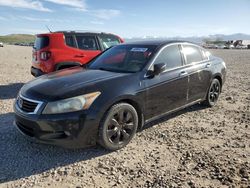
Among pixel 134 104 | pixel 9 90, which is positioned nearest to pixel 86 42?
pixel 9 90

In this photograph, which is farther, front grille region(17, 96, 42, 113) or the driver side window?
the driver side window

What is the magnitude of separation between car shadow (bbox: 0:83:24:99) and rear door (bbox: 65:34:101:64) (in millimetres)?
2069

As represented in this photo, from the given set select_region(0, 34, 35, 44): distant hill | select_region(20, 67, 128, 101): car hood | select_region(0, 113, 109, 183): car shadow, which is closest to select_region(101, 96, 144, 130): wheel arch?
select_region(20, 67, 128, 101): car hood

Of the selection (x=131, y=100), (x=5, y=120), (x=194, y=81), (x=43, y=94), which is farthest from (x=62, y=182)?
(x=194, y=81)

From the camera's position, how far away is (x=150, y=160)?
13.8 ft

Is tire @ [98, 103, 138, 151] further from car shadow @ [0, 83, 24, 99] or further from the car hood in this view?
car shadow @ [0, 83, 24, 99]

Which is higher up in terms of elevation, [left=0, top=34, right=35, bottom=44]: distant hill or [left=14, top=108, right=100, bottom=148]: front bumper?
[left=0, top=34, right=35, bottom=44]: distant hill

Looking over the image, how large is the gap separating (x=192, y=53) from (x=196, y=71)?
0.44 m

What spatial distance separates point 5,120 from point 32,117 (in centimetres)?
212

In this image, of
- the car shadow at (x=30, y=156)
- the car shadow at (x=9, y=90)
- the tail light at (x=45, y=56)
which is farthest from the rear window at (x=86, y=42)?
the car shadow at (x=30, y=156)

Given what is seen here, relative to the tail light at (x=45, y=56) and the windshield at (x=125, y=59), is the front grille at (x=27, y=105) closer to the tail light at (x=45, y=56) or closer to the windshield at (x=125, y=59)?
the windshield at (x=125, y=59)

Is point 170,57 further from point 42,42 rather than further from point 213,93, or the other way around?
point 42,42

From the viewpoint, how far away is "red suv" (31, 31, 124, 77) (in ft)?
26.6

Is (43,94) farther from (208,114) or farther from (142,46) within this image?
(208,114)
